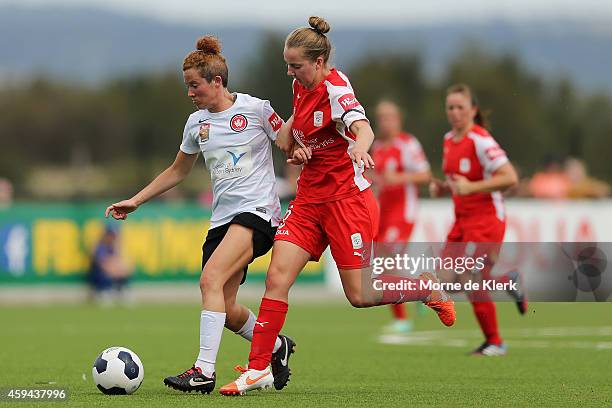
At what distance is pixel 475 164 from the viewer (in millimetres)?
11781

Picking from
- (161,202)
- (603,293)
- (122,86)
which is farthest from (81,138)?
(603,293)

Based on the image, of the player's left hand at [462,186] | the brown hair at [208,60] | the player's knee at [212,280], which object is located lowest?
the player's knee at [212,280]

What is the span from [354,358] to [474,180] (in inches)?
73.8

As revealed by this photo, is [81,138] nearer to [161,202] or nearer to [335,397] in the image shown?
[161,202]

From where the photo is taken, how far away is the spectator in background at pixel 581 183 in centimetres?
2358

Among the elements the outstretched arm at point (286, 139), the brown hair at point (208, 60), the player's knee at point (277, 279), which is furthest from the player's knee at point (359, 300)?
the brown hair at point (208, 60)

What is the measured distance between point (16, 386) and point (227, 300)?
61.1 inches

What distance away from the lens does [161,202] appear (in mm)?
23438

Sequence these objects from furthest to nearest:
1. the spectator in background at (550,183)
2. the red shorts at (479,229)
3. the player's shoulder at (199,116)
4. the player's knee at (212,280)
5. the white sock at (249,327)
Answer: the spectator in background at (550,183), the red shorts at (479,229), the white sock at (249,327), the player's shoulder at (199,116), the player's knee at (212,280)

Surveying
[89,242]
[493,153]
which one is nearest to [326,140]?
[493,153]

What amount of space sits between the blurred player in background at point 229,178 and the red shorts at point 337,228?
23cm

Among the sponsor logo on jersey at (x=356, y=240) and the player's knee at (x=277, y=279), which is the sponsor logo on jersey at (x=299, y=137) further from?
the player's knee at (x=277, y=279)

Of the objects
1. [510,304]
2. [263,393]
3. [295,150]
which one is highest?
[295,150]

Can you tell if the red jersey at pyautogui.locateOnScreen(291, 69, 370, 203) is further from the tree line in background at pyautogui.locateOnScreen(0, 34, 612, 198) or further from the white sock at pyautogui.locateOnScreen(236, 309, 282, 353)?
the tree line in background at pyautogui.locateOnScreen(0, 34, 612, 198)
